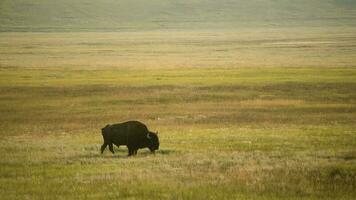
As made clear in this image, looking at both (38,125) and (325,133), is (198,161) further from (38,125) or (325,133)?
(38,125)

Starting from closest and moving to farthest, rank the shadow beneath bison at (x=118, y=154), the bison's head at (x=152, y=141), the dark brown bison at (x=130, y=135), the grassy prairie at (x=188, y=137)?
the grassy prairie at (x=188, y=137) → the dark brown bison at (x=130, y=135) → the shadow beneath bison at (x=118, y=154) → the bison's head at (x=152, y=141)

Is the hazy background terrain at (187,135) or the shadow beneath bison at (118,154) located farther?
the shadow beneath bison at (118,154)

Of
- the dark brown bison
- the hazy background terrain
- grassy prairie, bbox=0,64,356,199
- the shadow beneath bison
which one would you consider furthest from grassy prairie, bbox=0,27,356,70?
the dark brown bison

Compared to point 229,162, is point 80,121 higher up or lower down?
lower down

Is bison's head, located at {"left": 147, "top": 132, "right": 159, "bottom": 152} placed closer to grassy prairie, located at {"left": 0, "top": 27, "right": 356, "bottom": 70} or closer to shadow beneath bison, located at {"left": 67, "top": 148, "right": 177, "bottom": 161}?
shadow beneath bison, located at {"left": 67, "top": 148, "right": 177, "bottom": 161}

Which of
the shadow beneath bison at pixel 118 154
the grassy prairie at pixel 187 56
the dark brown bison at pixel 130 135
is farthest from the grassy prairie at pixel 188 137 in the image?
the grassy prairie at pixel 187 56

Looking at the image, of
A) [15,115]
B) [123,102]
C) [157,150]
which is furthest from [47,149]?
[123,102]

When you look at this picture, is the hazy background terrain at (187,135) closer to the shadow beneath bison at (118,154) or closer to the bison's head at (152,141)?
the shadow beneath bison at (118,154)

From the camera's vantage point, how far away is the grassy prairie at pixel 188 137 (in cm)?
1498

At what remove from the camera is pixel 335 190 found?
1430cm

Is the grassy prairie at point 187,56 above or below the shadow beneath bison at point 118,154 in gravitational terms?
below

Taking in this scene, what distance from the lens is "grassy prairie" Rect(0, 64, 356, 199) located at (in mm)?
14977

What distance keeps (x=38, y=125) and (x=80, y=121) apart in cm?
249

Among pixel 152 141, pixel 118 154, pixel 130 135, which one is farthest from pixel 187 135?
pixel 130 135
